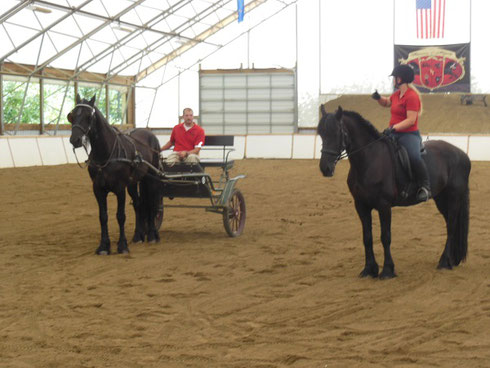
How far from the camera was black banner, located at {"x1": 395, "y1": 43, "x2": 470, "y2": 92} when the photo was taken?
1135 inches

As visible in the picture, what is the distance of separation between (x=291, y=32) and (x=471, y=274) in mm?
26068

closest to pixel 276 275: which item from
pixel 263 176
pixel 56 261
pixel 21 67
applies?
pixel 56 261

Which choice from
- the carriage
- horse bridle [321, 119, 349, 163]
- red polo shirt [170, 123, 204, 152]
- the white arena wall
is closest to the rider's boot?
horse bridle [321, 119, 349, 163]

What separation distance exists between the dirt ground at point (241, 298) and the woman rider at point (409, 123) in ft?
3.18

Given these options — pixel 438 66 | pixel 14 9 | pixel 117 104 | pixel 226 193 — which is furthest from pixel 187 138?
pixel 117 104

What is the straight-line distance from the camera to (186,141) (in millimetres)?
9609

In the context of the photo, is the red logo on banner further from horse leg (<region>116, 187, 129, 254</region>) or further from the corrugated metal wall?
horse leg (<region>116, 187, 129, 254</region>)

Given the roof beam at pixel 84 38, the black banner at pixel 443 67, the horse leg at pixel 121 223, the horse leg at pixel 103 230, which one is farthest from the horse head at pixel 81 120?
the black banner at pixel 443 67

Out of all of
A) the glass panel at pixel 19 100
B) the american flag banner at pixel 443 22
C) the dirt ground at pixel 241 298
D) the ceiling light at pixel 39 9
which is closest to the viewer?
the dirt ground at pixel 241 298

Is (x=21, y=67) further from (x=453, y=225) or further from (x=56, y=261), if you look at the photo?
(x=453, y=225)

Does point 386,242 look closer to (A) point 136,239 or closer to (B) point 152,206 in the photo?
(B) point 152,206

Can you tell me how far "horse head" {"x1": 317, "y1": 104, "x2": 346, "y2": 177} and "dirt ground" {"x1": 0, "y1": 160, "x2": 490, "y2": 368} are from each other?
1.12m

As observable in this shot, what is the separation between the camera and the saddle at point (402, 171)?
6.79 metres

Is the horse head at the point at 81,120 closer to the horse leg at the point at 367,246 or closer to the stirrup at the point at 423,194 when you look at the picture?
the horse leg at the point at 367,246
